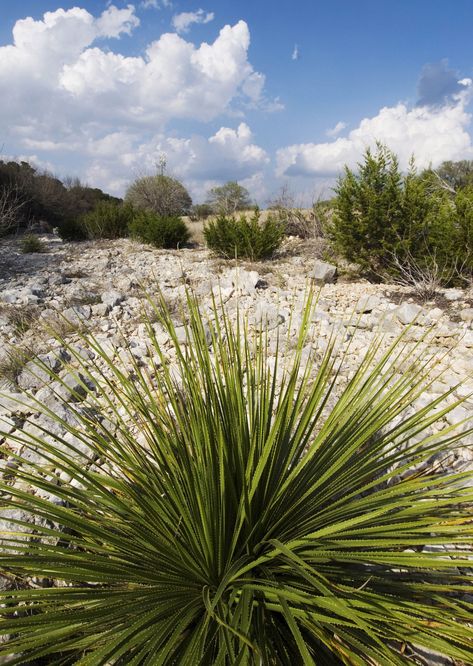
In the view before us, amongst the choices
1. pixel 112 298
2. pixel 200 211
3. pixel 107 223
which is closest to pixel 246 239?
pixel 112 298

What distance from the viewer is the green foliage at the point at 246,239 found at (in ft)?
23.8

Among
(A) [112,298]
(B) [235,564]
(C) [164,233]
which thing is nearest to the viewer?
(B) [235,564]

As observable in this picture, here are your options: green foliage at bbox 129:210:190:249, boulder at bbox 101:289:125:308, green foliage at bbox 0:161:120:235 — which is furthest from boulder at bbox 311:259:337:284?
green foliage at bbox 0:161:120:235

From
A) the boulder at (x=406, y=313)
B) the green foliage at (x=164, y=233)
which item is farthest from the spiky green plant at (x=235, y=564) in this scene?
the green foliage at (x=164, y=233)

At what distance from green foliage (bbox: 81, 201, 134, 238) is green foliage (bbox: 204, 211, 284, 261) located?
4.02 metres

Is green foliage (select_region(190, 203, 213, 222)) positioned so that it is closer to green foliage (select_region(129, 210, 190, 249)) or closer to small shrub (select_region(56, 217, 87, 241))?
small shrub (select_region(56, 217, 87, 241))

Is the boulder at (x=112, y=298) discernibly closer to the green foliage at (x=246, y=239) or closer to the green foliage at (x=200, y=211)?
the green foliage at (x=246, y=239)

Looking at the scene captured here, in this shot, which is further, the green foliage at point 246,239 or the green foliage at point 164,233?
the green foliage at point 164,233

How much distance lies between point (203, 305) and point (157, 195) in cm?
1730

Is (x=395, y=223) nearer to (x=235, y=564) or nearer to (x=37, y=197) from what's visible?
(x=235, y=564)

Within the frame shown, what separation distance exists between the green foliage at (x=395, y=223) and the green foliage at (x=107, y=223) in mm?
7075

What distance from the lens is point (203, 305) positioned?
4.03 m

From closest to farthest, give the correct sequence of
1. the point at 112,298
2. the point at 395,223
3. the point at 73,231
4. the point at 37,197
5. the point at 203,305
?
1. the point at 203,305
2. the point at 112,298
3. the point at 395,223
4. the point at 73,231
5. the point at 37,197

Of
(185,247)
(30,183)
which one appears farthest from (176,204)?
(185,247)
